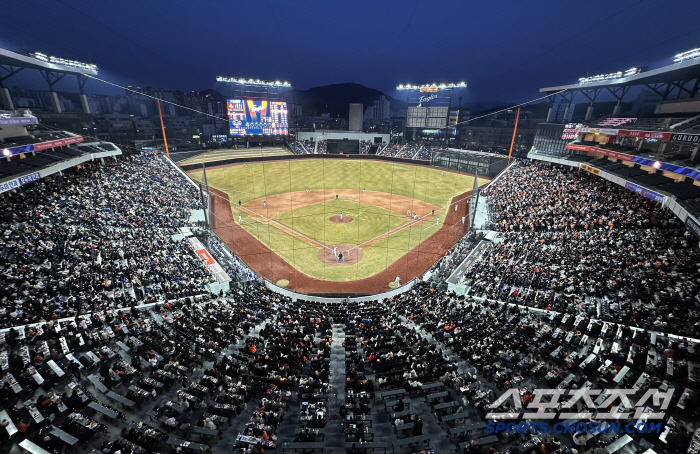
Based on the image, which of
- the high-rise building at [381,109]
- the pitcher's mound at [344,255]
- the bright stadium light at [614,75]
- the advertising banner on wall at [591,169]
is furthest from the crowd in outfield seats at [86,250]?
the high-rise building at [381,109]

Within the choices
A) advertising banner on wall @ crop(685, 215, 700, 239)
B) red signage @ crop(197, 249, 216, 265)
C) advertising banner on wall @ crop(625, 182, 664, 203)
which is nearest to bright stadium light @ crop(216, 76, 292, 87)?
red signage @ crop(197, 249, 216, 265)

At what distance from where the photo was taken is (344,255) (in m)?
26.5

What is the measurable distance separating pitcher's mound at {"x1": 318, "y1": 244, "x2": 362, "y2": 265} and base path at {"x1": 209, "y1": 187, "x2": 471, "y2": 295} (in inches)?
111

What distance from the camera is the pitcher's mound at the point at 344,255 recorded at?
25.4 m

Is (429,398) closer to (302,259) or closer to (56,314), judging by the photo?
(56,314)

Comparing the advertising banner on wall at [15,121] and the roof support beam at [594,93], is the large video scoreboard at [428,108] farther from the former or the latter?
the advertising banner on wall at [15,121]

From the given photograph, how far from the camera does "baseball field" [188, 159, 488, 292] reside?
990 inches

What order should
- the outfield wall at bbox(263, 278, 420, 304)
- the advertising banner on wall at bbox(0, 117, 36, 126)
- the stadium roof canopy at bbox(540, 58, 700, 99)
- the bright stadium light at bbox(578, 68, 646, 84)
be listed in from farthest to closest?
the bright stadium light at bbox(578, 68, 646, 84) → the stadium roof canopy at bbox(540, 58, 700, 99) → the advertising banner on wall at bbox(0, 117, 36, 126) → the outfield wall at bbox(263, 278, 420, 304)

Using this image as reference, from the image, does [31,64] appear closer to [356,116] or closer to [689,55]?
[689,55]

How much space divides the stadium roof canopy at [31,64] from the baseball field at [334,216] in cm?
2055

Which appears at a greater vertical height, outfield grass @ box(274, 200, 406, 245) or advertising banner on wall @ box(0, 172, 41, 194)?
advertising banner on wall @ box(0, 172, 41, 194)

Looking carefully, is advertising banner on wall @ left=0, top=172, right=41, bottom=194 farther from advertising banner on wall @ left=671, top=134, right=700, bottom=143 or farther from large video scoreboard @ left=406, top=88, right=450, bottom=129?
large video scoreboard @ left=406, top=88, right=450, bottom=129

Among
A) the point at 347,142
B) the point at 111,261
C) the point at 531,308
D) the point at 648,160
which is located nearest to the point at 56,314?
the point at 111,261

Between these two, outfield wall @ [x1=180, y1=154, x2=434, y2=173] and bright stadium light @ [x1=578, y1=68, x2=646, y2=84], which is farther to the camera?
outfield wall @ [x1=180, y1=154, x2=434, y2=173]
